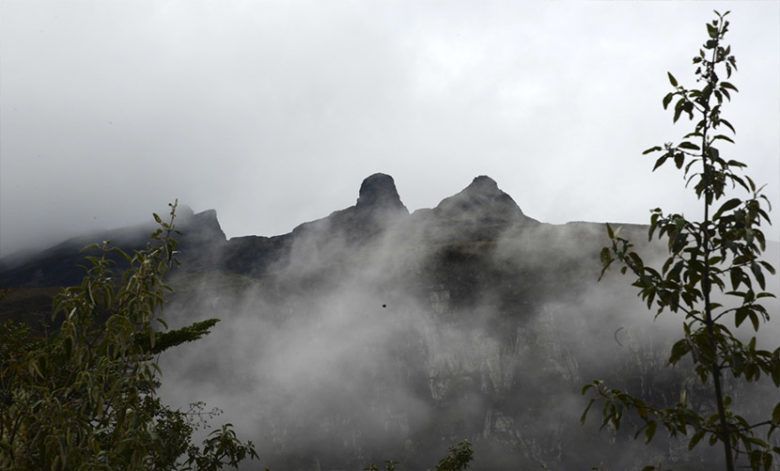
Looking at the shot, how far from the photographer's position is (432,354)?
156m

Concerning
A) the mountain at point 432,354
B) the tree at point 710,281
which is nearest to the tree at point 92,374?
the tree at point 710,281

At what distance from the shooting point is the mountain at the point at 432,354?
452 ft

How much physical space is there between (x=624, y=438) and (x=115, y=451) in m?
148

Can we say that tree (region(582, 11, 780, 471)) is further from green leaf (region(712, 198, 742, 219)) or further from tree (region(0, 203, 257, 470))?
tree (region(0, 203, 257, 470))

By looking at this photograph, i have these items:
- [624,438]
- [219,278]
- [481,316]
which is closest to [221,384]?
[219,278]

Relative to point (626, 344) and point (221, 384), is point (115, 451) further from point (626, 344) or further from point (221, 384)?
point (221, 384)

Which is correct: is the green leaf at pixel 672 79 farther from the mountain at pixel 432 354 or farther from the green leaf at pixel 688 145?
the mountain at pixel 432 354

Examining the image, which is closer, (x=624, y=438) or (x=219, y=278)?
(x=624, y=438)

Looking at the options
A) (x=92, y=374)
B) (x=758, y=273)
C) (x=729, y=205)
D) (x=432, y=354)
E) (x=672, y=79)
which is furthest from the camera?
(x=432, y=354)

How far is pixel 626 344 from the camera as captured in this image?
144250mm

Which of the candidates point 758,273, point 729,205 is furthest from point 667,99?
point 758,273

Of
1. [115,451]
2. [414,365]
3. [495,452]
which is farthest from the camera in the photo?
[414,365]

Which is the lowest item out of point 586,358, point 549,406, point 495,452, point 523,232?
point 495,452

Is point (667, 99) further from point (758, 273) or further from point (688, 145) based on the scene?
point (758, 273)
